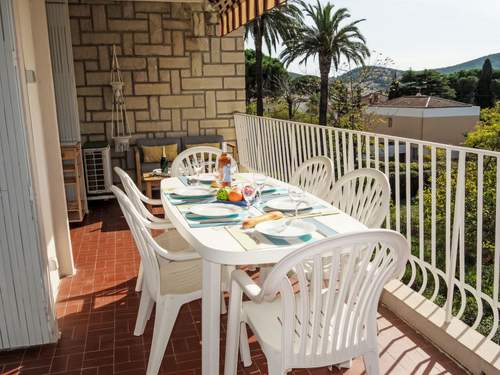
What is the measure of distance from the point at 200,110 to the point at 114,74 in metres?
1.43

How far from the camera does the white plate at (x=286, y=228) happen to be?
195 centimetres

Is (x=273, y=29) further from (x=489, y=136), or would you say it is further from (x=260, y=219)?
(x=260, y=219)

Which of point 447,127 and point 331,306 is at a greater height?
point 331,306

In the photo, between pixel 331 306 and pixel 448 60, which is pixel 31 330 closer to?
pixel 331 306

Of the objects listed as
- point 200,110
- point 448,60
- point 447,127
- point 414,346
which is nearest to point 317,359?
point 414,346

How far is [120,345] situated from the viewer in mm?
2553

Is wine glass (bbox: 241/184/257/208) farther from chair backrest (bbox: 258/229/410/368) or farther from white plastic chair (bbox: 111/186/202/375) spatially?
chair backrest (bbox: 258/229/410/368)

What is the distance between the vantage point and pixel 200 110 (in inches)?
290

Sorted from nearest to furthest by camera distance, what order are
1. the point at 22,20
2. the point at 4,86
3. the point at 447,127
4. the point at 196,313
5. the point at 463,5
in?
the point at 4,86 → the point at 22,20 → the point at 196,313 → the point at 447,127 → the point at 463,5

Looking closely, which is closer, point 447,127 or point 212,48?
point 212,48

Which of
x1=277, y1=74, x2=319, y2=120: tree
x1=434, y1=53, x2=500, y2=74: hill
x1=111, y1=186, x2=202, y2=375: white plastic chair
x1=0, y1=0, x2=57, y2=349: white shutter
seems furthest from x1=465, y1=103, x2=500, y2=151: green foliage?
x1=434, y1=53, x2=500, y2=74: hill

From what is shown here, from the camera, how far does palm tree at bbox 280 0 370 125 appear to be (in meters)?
18.1

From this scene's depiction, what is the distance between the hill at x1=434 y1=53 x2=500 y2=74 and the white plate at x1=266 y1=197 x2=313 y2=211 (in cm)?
3920

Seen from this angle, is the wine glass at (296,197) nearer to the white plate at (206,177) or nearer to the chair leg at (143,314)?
the white plate at (206,177)
